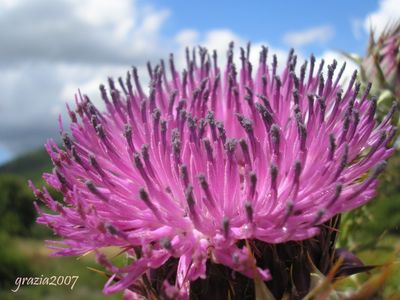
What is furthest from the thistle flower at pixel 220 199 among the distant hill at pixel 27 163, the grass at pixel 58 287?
the distant hill at pixel 27 163

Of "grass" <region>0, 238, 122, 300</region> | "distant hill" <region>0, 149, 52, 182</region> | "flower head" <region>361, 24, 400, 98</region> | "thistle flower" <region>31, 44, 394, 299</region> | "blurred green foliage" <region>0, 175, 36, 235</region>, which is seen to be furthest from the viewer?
"distant hill" <region>0, 149, 52, 182</region>

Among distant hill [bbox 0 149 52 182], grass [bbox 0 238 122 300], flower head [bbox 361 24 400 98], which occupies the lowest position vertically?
grass [bbox 0 238 122 300]

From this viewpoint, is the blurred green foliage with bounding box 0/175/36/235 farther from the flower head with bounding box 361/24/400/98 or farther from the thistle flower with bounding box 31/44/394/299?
the thistle flower with bounding box 31/44/394/299

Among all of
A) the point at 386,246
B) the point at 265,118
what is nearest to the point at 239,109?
the point at 265,118

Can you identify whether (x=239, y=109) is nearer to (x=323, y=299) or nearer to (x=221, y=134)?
(x=221, y=134)

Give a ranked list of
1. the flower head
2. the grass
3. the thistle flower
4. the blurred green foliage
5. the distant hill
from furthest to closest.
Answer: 1. the distant hill
2. the blurred green foliage
3. the grass
4. the flower head
5. the thistle flower

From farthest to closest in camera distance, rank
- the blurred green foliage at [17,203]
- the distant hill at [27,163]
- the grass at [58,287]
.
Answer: the distant hill at [27,163]
the blurred green foliage at [17,203]
the grass at [58,287]

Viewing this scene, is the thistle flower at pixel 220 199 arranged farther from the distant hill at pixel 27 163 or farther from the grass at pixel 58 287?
the distant hill at pixel 27 163

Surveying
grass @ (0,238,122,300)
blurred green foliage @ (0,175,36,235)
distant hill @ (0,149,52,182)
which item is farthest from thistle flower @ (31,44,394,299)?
distant hill @ (0,149,52,182)
